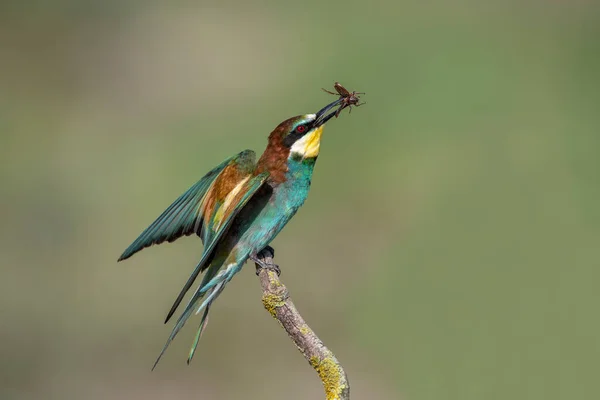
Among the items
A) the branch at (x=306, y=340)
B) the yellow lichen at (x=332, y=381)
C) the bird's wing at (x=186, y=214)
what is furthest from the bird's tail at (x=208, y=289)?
the yellow lichen at (x=332, y=381)

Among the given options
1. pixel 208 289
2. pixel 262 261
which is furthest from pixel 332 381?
pixel 208 289

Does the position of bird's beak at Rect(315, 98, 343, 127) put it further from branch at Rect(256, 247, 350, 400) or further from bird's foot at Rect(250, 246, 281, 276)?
branch at Rect(256, 247, 350, 400)

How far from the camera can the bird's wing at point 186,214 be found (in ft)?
11.0

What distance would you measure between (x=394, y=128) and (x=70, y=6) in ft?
11.7

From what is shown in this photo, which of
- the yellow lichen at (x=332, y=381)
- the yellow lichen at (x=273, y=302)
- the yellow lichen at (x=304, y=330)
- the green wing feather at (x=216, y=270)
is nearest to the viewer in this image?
the yellow lichen at (x=332, y=381)

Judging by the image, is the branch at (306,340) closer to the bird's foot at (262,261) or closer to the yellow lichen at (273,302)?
the yellow lichen at (273,302)

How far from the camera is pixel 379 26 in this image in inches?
339

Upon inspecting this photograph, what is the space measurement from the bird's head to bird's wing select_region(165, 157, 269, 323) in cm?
13

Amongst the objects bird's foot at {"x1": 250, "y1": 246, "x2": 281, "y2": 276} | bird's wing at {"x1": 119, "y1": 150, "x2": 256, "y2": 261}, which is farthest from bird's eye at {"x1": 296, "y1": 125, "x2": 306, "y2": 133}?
bird's foot at {"x1": 250, "y1": 246, "x2": 281, "y2": 276}

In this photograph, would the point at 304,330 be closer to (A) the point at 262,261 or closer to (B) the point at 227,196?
(A) the point at 262,261

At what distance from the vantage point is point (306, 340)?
2.62 m

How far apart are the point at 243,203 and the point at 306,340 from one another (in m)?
0.83

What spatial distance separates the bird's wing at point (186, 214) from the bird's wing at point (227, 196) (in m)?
0.01

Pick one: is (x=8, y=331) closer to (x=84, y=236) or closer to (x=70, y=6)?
(x=84, y=236)
